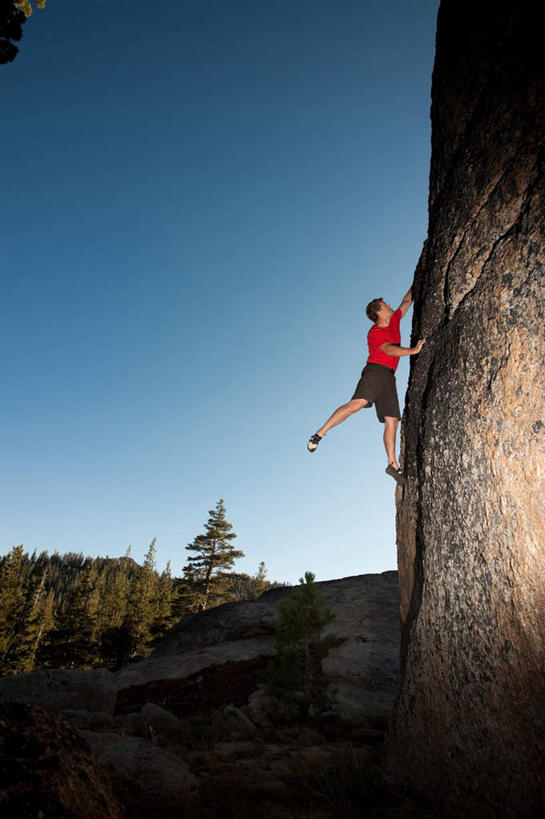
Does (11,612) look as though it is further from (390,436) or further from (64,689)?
(390,436)

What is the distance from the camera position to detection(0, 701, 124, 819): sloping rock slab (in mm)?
2080

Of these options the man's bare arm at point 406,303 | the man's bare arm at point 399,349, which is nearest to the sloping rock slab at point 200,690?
the man's bare arm at point 399,349

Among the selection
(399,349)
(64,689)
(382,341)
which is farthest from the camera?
(64,689)

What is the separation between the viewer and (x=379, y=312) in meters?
6.43

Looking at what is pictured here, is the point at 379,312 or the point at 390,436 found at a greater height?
the point at 379,312

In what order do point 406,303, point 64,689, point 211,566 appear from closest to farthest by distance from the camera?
point 406,303
point 64,689
point 211,566

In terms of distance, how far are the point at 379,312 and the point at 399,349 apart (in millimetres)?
1000

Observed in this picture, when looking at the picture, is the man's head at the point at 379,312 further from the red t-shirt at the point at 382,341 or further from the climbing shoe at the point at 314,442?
the climbing shoe at the point at 314,442

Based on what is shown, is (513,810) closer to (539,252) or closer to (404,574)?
(404,574)

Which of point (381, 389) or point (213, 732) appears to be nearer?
point (381, 389)

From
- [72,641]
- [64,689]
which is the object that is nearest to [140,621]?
[72,641]

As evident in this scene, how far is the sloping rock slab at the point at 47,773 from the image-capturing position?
2080 millimetres

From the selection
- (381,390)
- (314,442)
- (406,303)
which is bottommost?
(314,442)

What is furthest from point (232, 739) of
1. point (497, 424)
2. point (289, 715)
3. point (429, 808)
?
point (497, 424)
